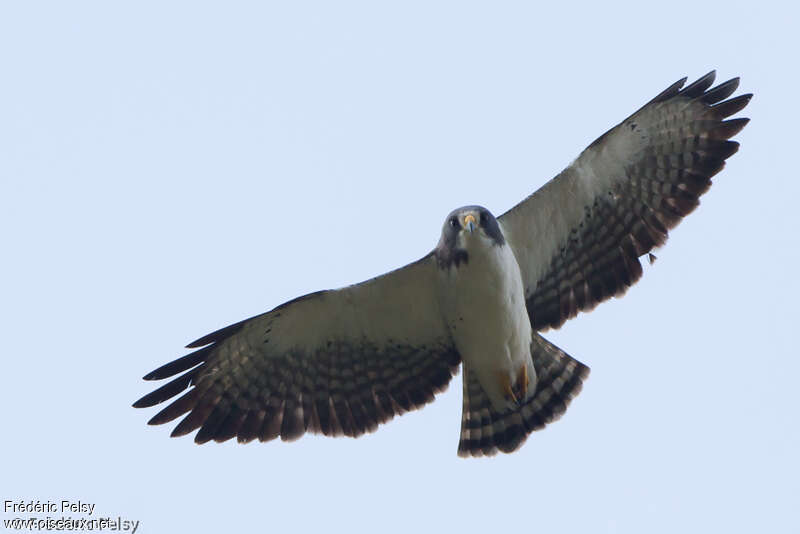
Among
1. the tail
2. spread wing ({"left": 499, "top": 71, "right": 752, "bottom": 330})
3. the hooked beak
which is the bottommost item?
the tail

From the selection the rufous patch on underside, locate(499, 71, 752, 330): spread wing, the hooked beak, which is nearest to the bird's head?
the hooked beak

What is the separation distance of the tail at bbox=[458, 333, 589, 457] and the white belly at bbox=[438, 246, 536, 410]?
0.15 metres

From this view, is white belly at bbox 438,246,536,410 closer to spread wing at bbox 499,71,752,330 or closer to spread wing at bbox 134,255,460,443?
spread wing at bbox 134,255,460,443

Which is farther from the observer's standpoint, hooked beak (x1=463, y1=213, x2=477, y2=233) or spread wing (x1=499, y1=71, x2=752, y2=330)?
spread wing (x1=499, y1=71, x2=752, y2=330)

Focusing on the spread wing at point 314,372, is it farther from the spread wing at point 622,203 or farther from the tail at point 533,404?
the spread wing at point 622,203

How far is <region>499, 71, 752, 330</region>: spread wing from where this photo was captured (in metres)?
10.8

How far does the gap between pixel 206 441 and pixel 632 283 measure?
3883 millimetres

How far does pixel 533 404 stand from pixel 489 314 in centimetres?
126

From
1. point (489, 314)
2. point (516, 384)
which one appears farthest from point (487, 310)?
point (516, 384)

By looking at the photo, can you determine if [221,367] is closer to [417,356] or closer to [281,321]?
A: [281,321]

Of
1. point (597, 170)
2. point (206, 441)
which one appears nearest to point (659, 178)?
point (597, 170)

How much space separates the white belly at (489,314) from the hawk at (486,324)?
1 centimetres

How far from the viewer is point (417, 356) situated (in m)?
11.2

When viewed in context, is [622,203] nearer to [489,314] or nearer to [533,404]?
[489,314]
